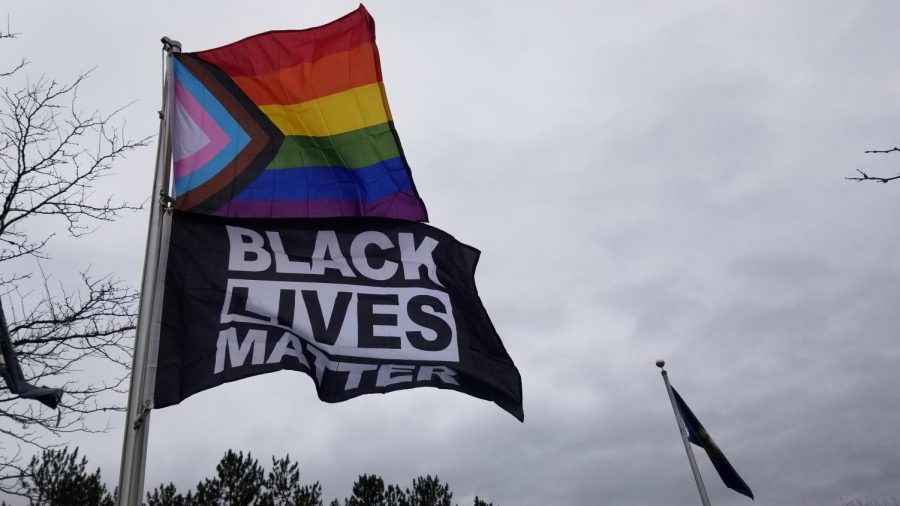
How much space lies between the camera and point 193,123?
6.58 m

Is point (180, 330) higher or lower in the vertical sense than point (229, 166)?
lower

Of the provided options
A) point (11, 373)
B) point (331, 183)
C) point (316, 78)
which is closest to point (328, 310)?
point (331, 183)

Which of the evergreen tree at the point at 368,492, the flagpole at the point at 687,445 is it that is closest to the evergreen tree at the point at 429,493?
the evergreen tree at the point at 368,492

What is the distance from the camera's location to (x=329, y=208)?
7020mm

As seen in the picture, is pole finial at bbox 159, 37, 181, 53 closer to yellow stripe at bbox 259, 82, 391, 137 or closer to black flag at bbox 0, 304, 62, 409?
A: yellow stripe at bbox 259, 82, 391, 137

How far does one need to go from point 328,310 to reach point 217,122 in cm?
188

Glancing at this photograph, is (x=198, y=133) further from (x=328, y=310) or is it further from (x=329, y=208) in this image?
(x=328, y=310)

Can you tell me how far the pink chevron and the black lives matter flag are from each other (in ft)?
1.63

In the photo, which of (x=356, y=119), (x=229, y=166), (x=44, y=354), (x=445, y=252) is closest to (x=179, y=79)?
(x=229, y=166)

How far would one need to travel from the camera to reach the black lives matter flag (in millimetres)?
5855

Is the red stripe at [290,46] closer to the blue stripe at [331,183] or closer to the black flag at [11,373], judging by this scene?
the blue stripe at [331,183]

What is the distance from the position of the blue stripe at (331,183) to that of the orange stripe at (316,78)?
728 mm

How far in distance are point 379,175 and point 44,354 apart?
15.0ft

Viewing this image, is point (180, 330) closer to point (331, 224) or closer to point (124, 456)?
point (124, 456)
